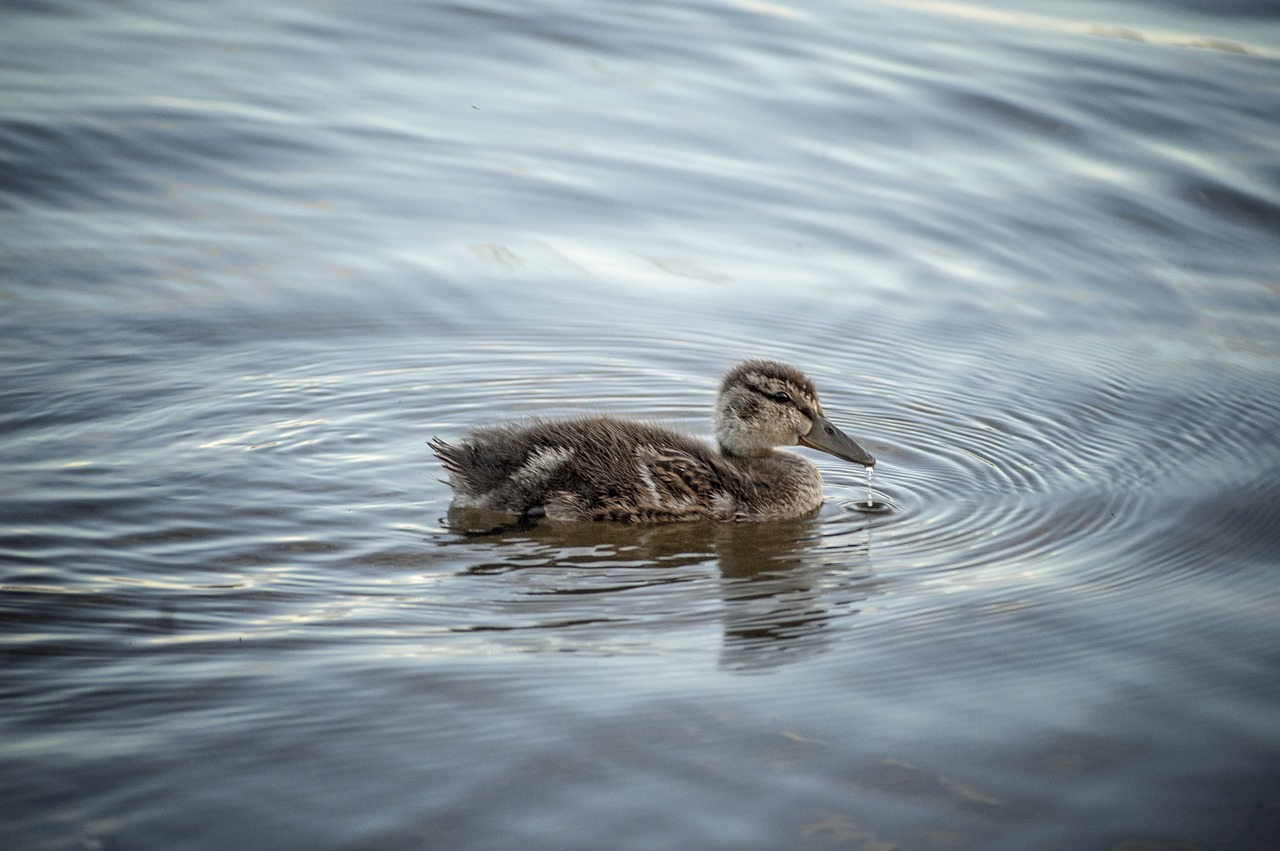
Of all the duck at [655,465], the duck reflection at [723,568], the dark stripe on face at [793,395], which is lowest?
the duck reflection at [723,568]

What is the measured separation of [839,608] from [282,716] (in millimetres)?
1982

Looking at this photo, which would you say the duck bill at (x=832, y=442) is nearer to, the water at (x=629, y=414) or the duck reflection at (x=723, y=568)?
the water at (x=629, y=414)

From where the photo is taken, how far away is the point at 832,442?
254 inches

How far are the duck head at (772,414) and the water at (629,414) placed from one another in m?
0.30

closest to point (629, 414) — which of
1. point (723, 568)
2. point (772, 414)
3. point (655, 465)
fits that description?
point (772, 414)

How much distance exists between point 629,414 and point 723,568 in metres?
1.81

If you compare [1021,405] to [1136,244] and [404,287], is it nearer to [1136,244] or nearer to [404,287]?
[1136,244]

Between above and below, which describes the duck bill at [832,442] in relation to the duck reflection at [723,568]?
above

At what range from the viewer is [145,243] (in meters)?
8.65

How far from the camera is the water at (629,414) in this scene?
3852mm

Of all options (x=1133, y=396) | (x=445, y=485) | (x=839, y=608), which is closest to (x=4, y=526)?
(x=445, y=485)

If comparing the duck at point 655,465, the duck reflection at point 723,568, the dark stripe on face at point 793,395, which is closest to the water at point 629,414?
the duck reflection at point 723,568

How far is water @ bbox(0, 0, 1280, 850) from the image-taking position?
385 cm

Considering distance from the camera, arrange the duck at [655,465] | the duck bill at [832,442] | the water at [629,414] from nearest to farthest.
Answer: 1. the water at [629,414]
2. the duck at [655,465]
3. the duck bill at [832,442]
